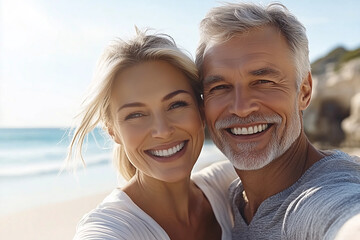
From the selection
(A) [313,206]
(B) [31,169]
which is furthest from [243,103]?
(B) [31,169]

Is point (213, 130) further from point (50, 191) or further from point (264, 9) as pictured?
point (50, 191)

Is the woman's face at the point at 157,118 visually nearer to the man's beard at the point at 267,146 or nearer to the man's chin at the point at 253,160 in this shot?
the man's beard at the point at 267,146

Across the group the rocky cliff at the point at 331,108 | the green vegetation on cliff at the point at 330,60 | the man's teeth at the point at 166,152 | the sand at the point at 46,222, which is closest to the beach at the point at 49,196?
the sand at the point at 46,222

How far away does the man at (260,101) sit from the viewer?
2639 millimetres

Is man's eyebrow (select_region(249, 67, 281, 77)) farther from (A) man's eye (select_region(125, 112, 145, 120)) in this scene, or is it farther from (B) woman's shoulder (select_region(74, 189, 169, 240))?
(B) woman's shoulder (select_region(74, 189, 169, 240))

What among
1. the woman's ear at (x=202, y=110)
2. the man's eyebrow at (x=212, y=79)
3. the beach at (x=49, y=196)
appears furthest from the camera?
the beach at (x=49, y=196)

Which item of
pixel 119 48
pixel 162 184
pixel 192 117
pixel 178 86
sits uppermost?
pixel 119 48

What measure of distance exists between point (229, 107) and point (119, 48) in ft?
2.99

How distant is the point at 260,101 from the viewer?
2646 millimetres

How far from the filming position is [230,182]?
3643 mm

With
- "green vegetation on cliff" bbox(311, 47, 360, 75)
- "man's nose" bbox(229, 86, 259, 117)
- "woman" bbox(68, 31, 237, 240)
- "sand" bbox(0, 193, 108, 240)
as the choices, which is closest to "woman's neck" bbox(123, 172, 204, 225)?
"woman" bbox(68, 31, 237, 240)

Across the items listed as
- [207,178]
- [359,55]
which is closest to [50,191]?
[207,178]

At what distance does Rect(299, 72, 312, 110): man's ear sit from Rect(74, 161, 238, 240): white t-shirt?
998 millimetres

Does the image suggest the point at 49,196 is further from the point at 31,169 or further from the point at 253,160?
the point at 253,160
